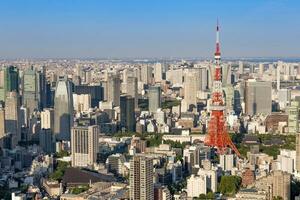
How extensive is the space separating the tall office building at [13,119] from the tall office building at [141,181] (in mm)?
6099

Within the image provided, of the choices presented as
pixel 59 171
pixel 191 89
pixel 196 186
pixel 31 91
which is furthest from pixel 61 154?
pixel 191 89

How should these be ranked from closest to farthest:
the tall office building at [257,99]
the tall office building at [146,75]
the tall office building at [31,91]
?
the tall office building at [31,91], the tall office building at [257,99], the tall office building at [146,75]

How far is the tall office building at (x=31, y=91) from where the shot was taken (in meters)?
18.7

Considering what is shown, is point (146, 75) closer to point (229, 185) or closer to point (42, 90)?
point (42, 90)

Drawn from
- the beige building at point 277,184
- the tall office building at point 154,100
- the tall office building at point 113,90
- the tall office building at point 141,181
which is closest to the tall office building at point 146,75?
the tall office building at point 113,90

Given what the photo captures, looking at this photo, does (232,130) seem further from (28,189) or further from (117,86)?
(28,189)

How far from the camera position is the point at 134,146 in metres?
13.2

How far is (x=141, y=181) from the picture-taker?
27.3ft

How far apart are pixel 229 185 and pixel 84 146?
3.67 m

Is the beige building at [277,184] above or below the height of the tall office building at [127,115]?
below

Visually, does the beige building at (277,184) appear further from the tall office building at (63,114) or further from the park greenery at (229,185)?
the tall office building at (63,114)

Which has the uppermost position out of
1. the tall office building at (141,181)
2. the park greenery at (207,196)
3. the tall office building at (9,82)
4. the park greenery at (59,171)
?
the tall office building at (9,82)

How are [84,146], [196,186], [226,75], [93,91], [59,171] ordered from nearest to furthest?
[196,186] < [59,171] < [84,146] < [93,91] < [226,75]

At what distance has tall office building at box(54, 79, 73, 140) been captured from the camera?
15077 mm
